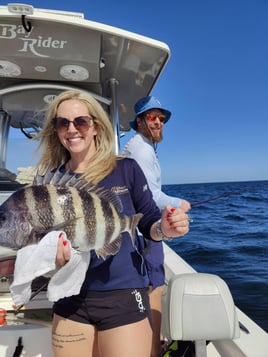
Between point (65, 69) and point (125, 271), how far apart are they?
8.65 feet

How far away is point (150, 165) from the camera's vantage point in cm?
226

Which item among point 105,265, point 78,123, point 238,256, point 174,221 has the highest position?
point 78,123

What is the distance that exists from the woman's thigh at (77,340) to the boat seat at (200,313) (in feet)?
1.47

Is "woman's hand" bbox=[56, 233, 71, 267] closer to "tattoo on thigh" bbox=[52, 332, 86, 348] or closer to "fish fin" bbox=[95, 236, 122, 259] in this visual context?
"fish fin" bbox=[95, 236, 122, 259]

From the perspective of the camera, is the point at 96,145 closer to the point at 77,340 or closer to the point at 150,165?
the point at 150,165

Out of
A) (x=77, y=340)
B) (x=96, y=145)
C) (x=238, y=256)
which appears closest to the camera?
(x=77, y=340)

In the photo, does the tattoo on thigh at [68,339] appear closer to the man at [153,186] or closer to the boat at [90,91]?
the boat at [90,91]

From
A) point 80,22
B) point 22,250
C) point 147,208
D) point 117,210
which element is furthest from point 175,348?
point 80,22

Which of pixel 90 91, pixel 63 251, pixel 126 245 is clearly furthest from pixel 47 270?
pixel 90 91

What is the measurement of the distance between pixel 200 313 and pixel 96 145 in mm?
1091

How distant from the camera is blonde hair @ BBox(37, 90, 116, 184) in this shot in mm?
1682

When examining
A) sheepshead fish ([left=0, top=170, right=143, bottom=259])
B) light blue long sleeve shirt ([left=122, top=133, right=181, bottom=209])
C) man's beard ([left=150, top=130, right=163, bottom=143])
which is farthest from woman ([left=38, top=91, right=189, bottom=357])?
man's beard ([left=150, top=130, right=163, bottom=143])

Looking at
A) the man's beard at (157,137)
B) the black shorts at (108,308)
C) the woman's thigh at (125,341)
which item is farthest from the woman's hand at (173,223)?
the man's beard at (157,137)

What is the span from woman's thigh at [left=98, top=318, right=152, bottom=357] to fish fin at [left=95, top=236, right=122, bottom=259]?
1.21 ft
